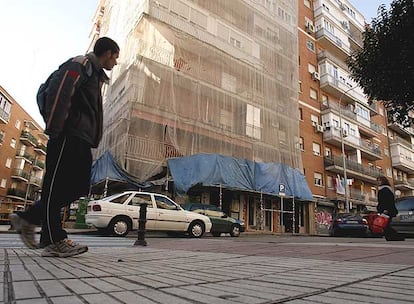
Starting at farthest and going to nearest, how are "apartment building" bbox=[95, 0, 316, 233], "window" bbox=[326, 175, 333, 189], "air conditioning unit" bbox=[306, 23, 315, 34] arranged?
"air conditioning unit" bbox=[306, 23, 315, 34] → "window" bbox=[326, 175, 333, 189] → "apartment building" bbox=[95, 0, 316, 233]

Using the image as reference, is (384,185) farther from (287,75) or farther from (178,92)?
(287,75)

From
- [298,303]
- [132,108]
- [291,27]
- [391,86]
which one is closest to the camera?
[298,303]

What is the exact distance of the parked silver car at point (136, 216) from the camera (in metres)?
9.20

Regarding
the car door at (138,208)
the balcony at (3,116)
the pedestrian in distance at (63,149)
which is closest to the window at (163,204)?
the car door at (138,208)

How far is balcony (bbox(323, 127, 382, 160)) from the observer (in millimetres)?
28375

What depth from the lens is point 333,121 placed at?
96.5 ft

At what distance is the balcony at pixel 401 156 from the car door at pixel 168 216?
3720 centimetres

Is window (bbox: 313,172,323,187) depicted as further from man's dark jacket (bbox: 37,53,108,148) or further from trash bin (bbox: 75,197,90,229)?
man's dark jacket (bbox: 37,53,108,148)

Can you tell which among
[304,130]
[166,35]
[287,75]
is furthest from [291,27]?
[166,35]

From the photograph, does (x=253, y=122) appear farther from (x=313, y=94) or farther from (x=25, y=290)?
(x=25, y=290)

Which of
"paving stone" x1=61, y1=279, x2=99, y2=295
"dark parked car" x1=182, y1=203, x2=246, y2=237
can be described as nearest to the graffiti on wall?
"dark parked car" x1=182, y1=203, x2=246, y2=237

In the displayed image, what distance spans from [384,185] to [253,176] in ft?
32.9

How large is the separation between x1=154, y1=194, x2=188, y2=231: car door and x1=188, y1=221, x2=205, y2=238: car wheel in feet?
0.89

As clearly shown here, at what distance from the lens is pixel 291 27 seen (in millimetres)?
24172
